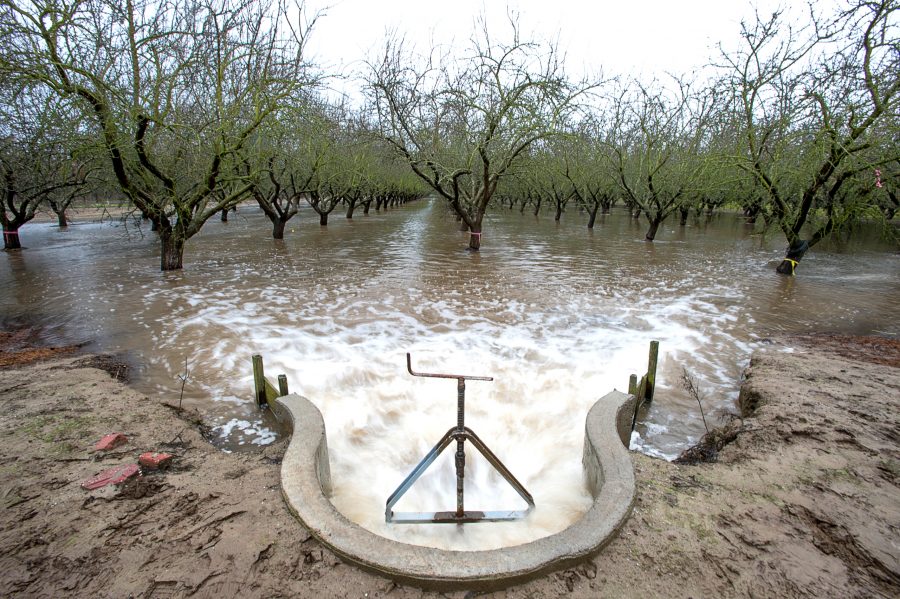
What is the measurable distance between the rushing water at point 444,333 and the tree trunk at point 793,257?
13.0 inches

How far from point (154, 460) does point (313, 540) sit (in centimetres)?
154

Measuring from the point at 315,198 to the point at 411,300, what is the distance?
14274 mm

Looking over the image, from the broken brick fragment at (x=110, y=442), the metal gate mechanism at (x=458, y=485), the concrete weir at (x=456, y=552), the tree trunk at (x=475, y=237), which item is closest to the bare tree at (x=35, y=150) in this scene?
the broken brick fragment at (x=110, y=442)

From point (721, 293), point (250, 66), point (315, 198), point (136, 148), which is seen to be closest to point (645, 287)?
point (721, 293)

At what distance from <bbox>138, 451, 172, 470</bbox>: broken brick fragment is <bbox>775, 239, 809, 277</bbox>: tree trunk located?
46.4ft

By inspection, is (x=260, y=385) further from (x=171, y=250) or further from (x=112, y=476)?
(x=171, y=250)

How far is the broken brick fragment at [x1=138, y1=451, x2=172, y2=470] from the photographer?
10.2 feet

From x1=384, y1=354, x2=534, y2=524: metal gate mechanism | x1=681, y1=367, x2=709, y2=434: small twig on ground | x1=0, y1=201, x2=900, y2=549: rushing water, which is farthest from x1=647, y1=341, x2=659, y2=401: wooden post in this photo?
x1=384, y1=354, x2=534, y2=524: metal gate mechanism

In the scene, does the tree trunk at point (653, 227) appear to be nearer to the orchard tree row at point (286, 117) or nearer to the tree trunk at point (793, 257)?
the orchard tree row at point (286, 117)

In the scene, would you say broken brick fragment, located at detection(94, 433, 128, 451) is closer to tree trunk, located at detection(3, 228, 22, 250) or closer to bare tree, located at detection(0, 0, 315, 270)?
bare tree, located at detection(0, 0, 315, 270)

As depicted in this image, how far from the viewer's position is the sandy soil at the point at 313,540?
7.13 ft

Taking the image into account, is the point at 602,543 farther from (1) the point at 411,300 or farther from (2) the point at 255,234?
(2) the point at 255,234

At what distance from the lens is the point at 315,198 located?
21.0 meters

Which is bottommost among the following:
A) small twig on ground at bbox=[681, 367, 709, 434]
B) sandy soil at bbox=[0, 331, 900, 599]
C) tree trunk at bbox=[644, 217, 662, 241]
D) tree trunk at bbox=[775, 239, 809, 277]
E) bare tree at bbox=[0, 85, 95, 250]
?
small twig on ground at bbox=[681, 367, 709, 434]
